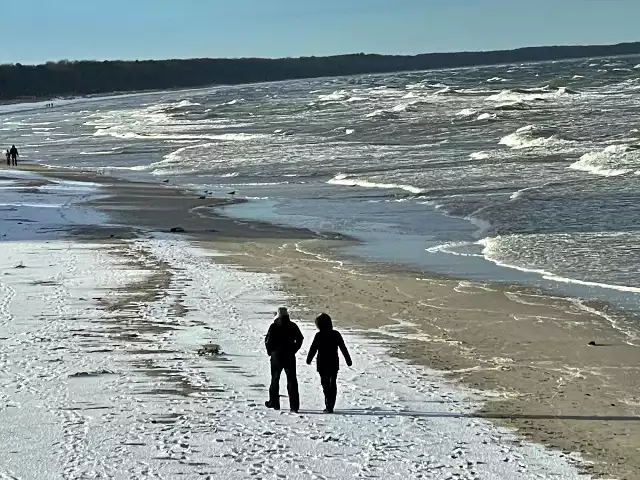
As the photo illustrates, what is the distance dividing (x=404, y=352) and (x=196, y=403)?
3.34 meters

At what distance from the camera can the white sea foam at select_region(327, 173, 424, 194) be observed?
32250mm

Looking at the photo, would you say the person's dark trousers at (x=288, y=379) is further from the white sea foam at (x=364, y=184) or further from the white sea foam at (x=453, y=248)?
the white sea foam at (x=364, y=184)

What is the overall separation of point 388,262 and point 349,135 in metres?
38.0

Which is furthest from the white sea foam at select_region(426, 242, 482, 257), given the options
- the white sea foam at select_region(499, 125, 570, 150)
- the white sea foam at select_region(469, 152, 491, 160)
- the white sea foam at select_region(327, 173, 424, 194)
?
the white sea foam at select_region(499, 125, 570, 150)

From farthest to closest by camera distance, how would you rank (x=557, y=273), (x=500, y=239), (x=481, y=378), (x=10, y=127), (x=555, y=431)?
(x=10, y=127)
(x=500, y=239)
(x=557, y=273)
(x=481, y=378)
(x=555, y=431)

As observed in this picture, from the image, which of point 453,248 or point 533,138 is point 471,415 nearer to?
point 453,248

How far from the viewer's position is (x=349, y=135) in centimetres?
5725

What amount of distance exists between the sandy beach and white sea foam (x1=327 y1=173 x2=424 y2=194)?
35.6ft

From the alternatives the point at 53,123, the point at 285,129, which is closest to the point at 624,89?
the point at 285,129

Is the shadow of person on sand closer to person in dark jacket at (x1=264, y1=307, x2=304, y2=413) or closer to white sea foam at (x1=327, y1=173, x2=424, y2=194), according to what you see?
person in dark jacket at (x1=264, y1=307, x2=304, y2=413)

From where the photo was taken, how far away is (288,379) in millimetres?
10211

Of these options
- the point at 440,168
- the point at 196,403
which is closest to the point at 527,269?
the point at 196,403

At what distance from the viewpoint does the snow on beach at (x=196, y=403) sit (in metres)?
8.73

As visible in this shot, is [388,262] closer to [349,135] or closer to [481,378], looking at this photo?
[481,378]
